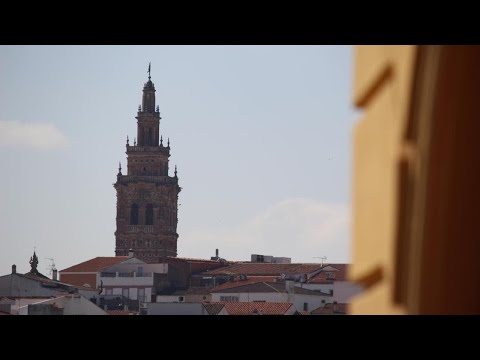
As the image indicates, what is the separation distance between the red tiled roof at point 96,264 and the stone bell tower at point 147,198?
2655mm

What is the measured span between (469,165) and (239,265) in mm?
49831

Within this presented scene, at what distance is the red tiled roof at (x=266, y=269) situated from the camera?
4822 cm

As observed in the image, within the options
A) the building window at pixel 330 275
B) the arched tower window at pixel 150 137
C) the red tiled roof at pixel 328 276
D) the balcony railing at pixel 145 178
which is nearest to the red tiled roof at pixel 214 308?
the red tiled roof at pixel 328 276

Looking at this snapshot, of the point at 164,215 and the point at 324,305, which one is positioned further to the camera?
the point at 164,215

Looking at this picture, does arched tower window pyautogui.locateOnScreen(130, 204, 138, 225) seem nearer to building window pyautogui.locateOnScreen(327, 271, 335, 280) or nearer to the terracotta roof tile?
the terracotta roof tile

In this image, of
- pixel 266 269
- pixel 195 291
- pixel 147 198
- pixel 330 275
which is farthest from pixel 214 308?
pixel 147 198

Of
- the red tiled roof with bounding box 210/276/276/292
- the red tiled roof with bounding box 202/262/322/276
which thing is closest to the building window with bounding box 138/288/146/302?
the red tiled roof with bounding box 210/276/276/292

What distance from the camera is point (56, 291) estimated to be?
4184cm

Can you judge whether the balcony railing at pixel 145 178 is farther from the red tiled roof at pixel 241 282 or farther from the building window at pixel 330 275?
the building window at pixel 330 275
